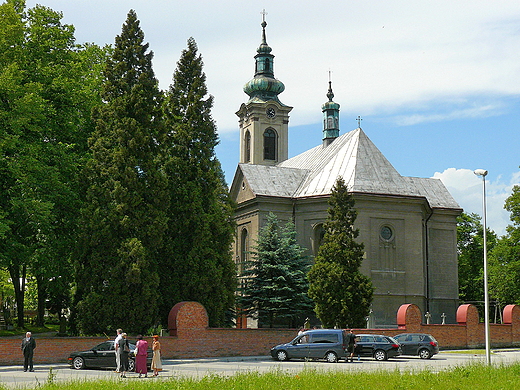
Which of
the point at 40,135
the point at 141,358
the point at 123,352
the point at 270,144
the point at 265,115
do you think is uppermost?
the point at 265,115

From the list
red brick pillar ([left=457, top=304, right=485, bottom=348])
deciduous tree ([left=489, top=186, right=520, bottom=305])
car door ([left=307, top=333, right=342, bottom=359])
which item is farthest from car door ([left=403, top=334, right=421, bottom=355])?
deciduous tree ([left=489, top=186, right=520, bottom=305])

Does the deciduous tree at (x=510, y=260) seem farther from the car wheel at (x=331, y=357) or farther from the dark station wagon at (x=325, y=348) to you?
→ the car wheel at (x=331, y=357)

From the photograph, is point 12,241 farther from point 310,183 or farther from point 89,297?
point 310,183

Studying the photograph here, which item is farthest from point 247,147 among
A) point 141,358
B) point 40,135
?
point 141,358

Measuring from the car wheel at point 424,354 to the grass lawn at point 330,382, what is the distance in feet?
44.5

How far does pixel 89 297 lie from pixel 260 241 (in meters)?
A: 16.2

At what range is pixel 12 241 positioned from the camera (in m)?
28.7

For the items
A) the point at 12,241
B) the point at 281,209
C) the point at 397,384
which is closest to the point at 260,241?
the point at 281,209

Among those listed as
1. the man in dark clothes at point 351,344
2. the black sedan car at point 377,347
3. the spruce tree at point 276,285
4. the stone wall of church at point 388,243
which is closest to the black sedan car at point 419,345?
the black sedan car at point 377,347

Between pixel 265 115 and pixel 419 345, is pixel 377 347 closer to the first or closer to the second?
pixel 419 345

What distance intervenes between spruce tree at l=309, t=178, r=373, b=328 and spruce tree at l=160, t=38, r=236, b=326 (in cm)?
482

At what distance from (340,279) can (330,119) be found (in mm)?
39417

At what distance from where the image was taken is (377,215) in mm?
45000

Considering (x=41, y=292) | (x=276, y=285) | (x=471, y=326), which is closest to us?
(x=471, y=326)
